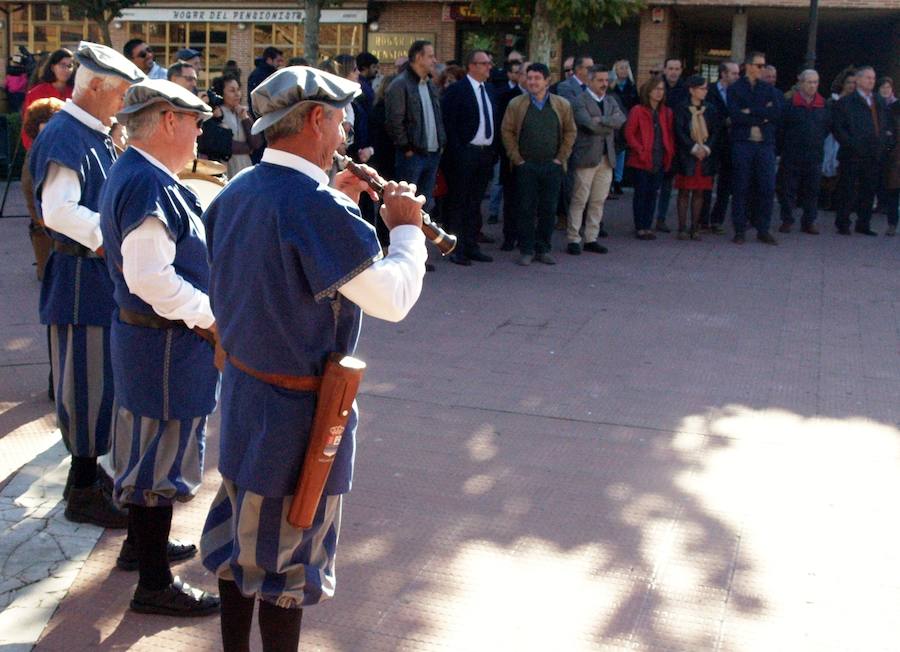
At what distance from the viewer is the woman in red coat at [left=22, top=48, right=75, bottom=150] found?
7.98 meters

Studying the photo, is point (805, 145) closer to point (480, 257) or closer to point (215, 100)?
point (480, 257)

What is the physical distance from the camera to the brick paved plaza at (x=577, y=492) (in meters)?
3.97

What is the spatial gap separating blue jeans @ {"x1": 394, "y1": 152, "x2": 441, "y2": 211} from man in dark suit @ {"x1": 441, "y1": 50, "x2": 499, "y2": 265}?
26 centimetres

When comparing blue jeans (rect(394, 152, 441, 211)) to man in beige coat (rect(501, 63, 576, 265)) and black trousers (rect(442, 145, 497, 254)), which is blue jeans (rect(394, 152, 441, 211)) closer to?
black trousers (rect(442, 145, 497, 254))

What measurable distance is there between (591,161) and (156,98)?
8272mm

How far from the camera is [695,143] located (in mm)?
12289

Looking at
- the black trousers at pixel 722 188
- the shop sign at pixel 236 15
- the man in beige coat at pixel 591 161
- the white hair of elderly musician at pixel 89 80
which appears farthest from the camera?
the shop sign at pixel 236 15

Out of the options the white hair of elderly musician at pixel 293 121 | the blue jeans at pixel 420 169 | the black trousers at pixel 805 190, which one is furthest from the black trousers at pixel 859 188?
the white hair of elderly musician at pixel 293 121

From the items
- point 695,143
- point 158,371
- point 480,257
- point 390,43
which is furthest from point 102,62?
point 390,43

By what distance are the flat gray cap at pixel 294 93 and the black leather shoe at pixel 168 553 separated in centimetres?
193

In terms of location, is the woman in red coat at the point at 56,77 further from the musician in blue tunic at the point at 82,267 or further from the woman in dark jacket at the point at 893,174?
the woman in dark jacket at the point at 893,174

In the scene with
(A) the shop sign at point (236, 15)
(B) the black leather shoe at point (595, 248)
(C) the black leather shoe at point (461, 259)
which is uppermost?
(A) the shop sign at point (236, 15)

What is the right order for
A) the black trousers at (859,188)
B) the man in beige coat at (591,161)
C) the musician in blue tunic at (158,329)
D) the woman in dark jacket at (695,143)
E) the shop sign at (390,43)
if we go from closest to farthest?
the musician in blue tunic at (158,329), the man in beige coat at (591,161), the woman in dark jacket at (695,143), the black trousers at (859,188), the shop sign at (390,43)

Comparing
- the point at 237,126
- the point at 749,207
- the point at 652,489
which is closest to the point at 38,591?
the point at 652,489
